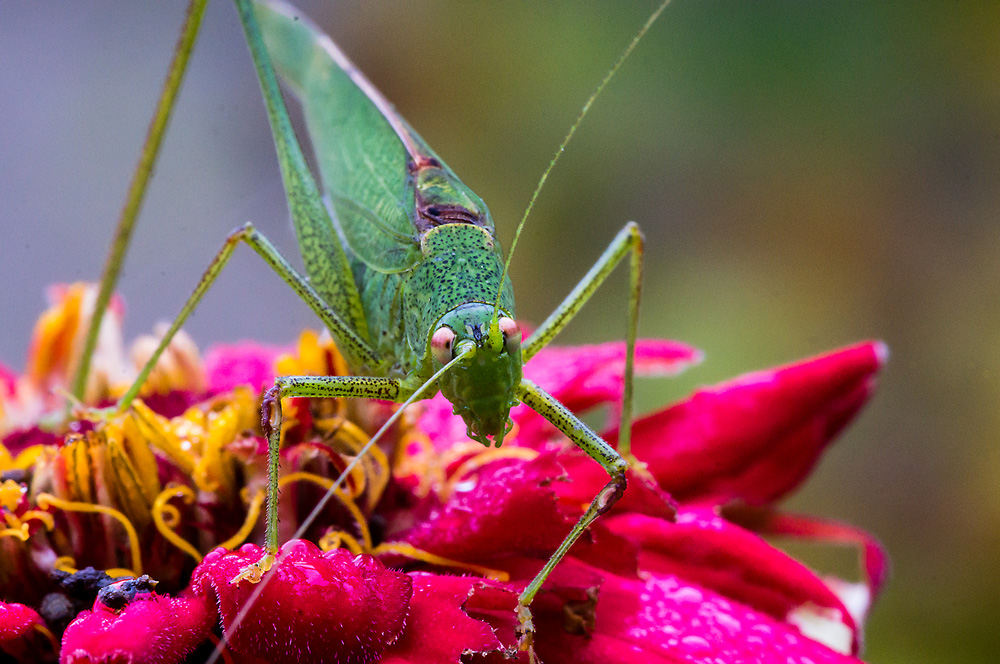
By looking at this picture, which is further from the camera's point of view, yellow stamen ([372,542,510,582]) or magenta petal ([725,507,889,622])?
magenta petal ([725,507,889,622])

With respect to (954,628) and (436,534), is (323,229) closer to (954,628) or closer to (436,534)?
(436,534)

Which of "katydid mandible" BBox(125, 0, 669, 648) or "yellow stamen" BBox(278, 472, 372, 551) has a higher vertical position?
"katydid mandible" BBox(125, 0, 669, 648)

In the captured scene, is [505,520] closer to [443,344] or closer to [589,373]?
[443,344]

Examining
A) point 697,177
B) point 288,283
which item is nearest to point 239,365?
point 288,283

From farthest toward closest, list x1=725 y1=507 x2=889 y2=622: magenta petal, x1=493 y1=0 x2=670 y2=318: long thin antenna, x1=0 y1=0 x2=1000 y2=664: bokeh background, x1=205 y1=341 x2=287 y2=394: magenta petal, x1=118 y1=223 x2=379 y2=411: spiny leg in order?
x1=0 y1=0 x2=1000 y2=664: bokeh background < x1=205 y1=341 x2=287 y2=394: magenta petal < x1=725 y1=507 x2=889 y2=622: magenta petal < x1=118 y1=223 x2=379 y2=411: spiny leg < x1=493 y1=0 x2=670 y2=318: long thin antenna

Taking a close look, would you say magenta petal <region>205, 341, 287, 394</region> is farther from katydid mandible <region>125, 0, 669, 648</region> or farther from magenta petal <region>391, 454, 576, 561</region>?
magenta petal <region>391, 454, 576, 561</region>

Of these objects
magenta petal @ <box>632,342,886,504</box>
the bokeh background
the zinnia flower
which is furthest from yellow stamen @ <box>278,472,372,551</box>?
the bokeh background
